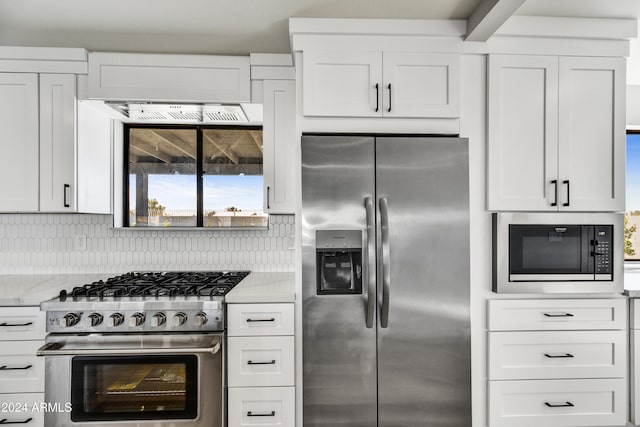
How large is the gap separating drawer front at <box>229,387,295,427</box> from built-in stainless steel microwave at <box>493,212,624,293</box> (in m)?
1.28

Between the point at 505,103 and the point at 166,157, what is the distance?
2.29 metres

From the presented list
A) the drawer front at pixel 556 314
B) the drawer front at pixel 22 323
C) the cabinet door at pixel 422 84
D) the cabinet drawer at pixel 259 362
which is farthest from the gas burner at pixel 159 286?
the drawer front at pixel 556 314

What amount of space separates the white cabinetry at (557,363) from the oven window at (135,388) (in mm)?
1611

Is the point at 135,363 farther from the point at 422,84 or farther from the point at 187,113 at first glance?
the point at 422,84

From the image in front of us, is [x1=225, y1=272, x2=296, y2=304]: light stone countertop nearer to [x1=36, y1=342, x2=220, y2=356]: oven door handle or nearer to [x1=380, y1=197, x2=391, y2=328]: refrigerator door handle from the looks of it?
[x1=36, y1=342, x2=220, y2=356]: oven door handle

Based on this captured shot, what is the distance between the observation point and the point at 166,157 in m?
2.73

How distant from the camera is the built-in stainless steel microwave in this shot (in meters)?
1.95

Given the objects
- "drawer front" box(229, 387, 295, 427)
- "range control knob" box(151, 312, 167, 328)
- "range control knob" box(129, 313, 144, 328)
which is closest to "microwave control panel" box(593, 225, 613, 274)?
"drawer front" box(229, 387, 295, 427)

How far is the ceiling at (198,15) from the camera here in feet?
5.94

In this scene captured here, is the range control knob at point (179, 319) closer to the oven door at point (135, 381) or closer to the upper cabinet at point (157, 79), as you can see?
the oven door at point (135, 381)

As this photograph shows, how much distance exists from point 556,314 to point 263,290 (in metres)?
1.59

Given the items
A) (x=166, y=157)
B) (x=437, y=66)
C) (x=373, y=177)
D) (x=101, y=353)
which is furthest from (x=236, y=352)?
(x=437, y=66)

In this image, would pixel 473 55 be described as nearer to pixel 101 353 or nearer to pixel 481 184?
pixel 481 184

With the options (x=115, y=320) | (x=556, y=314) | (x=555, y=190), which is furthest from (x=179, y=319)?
(x=555, y=190)
